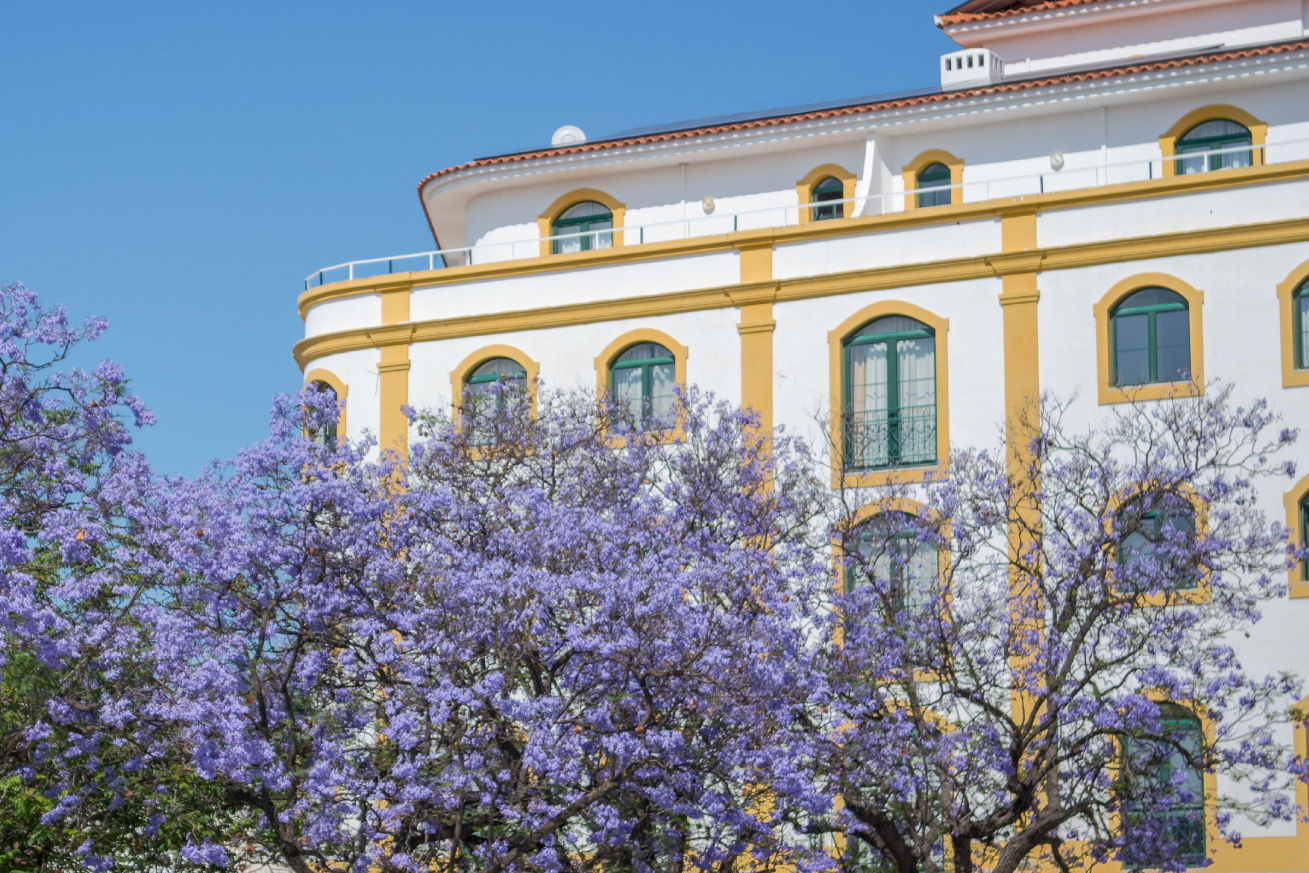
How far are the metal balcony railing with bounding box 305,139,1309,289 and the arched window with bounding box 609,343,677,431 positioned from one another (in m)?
2.08

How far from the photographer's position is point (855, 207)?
31.0 metres

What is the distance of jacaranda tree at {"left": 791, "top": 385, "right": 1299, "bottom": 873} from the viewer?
67.9 ft

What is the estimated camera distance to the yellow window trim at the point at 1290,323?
84.7 ft

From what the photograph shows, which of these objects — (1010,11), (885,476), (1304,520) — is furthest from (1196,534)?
(1010,11)

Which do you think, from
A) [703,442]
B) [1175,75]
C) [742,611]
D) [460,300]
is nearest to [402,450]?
[460,300]

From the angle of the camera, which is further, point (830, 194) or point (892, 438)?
point (830, 194)

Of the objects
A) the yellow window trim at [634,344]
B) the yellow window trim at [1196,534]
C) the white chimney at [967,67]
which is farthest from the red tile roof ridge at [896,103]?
the yellow window trim at [1196,534]

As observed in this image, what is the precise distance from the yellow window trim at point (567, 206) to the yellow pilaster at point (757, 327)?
4397mm

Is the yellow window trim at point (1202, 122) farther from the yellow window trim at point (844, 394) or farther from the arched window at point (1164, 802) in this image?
the arched window at point (1164, 802)

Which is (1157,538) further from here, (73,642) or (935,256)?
(73,642)

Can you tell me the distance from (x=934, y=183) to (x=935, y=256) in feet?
12.8

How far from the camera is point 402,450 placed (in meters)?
29.6

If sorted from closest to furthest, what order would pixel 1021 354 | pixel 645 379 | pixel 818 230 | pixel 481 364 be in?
pixel 1021 354 → pixel 818 230 → pixel 645 379 → pixel 481 364

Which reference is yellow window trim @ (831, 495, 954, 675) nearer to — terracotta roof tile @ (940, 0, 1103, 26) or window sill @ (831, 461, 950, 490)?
window sill @ (831, 461, 950, 490)
